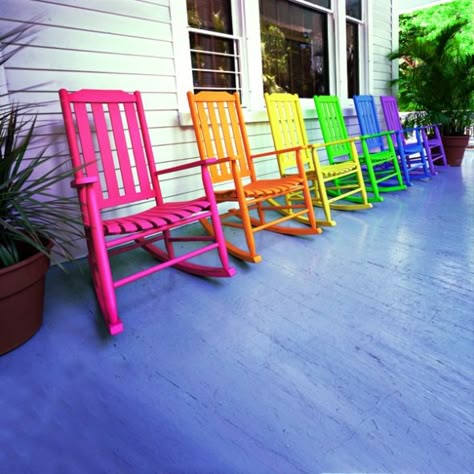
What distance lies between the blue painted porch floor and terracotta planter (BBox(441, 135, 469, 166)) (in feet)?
11.9

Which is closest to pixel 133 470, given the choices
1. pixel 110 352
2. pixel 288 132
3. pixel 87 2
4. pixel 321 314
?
pixel 110 352

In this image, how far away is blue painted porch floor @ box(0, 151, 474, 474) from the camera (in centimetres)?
90

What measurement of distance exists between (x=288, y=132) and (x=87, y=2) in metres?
1.59

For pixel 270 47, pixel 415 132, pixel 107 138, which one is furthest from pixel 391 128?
pixel 107 138

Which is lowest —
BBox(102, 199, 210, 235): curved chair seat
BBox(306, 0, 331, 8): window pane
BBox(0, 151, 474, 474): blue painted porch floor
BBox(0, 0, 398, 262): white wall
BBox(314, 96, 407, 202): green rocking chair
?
BBox(0, 151, 474, 474): blue painted porch floor

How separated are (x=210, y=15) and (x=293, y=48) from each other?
46.8 inches

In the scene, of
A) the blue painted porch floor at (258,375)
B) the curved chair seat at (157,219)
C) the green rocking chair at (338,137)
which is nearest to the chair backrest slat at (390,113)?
the green rocking chair at (338,137)

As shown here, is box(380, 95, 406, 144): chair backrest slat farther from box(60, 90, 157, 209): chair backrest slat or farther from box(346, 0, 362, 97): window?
box(60, 90, 157, 209): chair backrest slat

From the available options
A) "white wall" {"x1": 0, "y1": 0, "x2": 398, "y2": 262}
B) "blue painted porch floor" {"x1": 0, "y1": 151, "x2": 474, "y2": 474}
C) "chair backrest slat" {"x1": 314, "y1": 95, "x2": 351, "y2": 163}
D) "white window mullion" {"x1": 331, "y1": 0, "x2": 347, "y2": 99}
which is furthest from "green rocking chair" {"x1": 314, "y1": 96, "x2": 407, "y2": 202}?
"blue painted porch floor" {"x1": 0, "y1": 151, "x2": 474, "y2": 474}

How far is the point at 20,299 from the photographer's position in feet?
4.36

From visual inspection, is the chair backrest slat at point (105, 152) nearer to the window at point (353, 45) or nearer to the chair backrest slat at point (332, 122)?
the chair backrest slat at point (332, 122)

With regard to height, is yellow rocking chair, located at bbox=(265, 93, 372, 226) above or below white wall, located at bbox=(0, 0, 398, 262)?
below

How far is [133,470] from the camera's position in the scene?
87cm

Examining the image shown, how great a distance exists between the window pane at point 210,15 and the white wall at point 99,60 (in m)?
0.34
